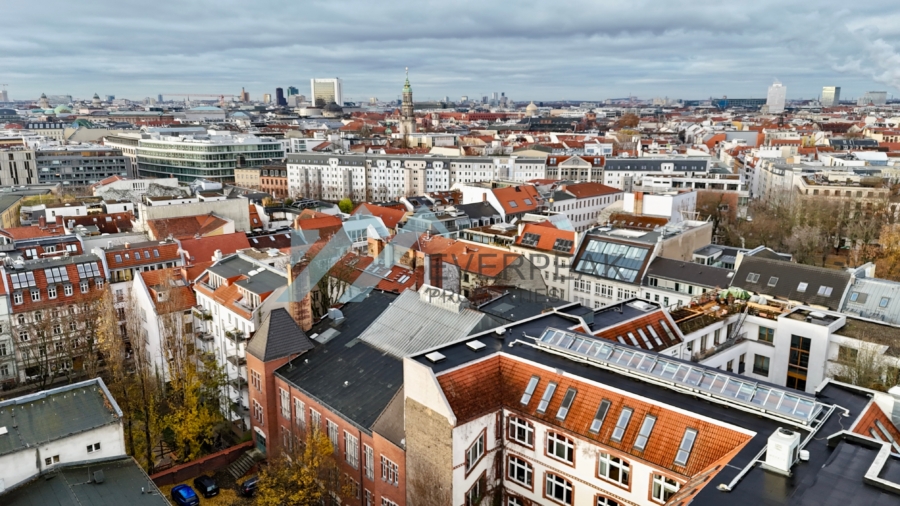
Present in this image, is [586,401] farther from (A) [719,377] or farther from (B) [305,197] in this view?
(B) [305,197]

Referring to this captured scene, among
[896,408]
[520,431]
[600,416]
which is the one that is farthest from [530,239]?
[896,408]

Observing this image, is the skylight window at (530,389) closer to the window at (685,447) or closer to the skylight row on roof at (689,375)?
the skylight row on roof at (689,375)

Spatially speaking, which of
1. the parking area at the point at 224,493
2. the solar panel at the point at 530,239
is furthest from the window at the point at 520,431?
the solar panel at the point at 530,239

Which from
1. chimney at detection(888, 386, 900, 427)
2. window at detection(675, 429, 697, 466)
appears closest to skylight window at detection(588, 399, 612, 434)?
window at detection(675, 429, 697, 466)

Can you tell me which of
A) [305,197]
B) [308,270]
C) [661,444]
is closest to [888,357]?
[661,444]

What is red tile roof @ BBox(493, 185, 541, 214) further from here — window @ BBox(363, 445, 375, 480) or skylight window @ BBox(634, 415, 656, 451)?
skylight window @ BBox(634, 415, 656, 451)

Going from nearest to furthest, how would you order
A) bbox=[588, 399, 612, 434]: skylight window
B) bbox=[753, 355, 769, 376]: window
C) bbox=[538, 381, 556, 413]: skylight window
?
1. bbox=[588, 399, 612, 434]: skylight window
2. bbox=[538, 381, 556, 413]: skylight window
3. bbox=[753, 355, 769, 376]: window
